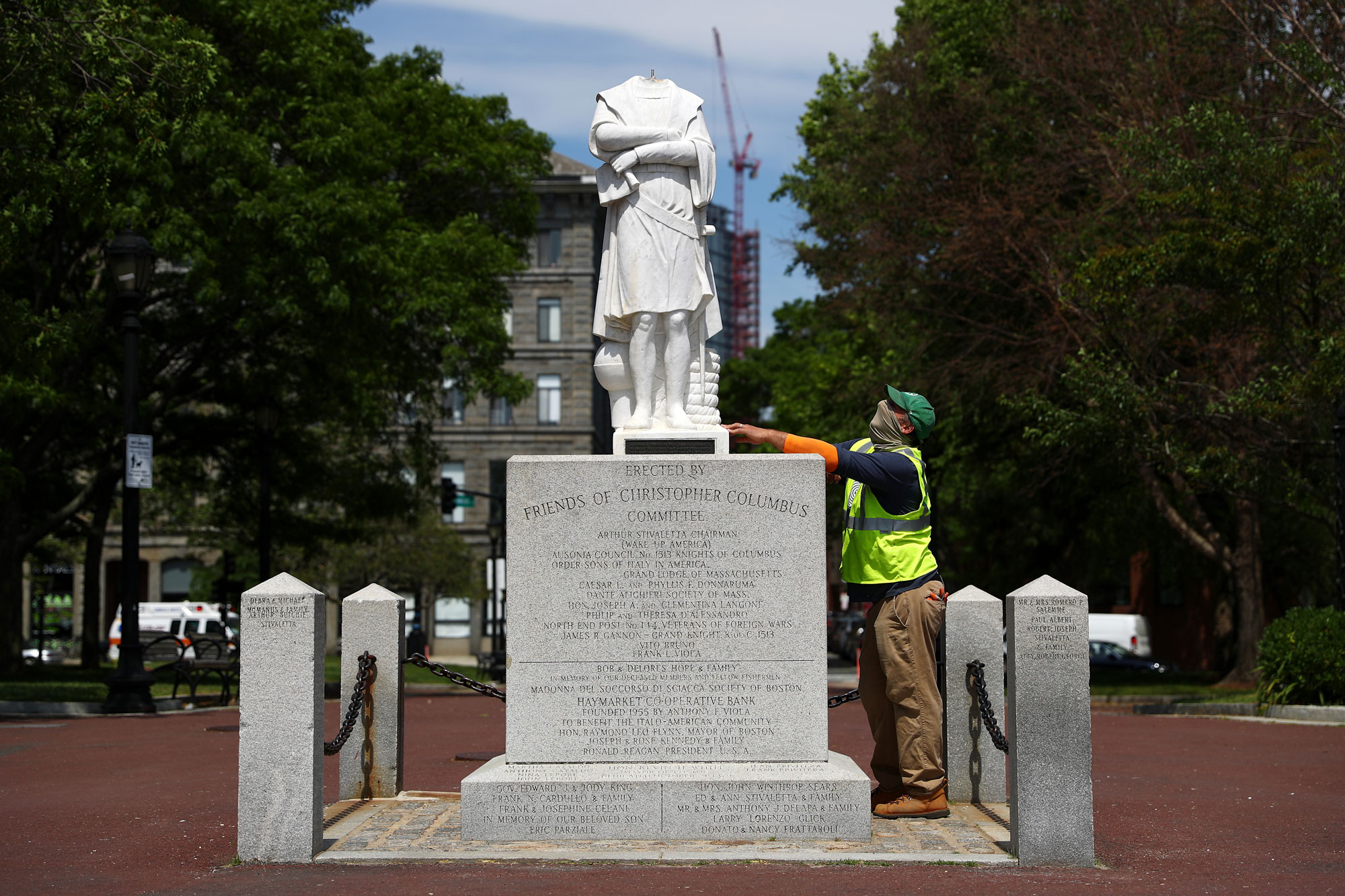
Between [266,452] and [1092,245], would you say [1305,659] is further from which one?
[266,452]

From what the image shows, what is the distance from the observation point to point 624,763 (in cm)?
843

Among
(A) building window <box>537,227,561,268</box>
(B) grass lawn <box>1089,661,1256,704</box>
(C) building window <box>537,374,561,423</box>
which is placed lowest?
(B) grass lawn <box>1089,661,1256,704</box>

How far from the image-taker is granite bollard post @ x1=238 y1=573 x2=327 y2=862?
7.76 meters

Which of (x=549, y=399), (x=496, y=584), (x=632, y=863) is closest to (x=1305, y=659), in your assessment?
(x=632, y=863)

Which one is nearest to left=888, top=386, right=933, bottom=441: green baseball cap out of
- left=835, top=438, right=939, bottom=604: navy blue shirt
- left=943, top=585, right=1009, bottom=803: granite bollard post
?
left=835, top=438, right=939, bottom=604: navy blue shirt

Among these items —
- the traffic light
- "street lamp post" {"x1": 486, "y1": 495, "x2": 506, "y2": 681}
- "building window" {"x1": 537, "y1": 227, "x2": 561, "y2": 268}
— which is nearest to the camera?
"street lamp post" {"x1": 486, "y1": 495, "x2": 506, "y2": 681}

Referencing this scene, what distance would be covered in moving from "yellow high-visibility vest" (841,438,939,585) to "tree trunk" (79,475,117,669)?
2234 cm

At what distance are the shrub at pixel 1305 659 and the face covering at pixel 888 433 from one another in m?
10.4

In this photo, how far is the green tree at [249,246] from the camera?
19.3 m

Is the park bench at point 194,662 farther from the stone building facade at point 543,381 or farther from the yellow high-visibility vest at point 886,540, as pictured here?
the stone building facade at point 543,381

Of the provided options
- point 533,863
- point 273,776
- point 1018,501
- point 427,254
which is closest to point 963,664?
point 533,863

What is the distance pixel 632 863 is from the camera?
7.56 metres

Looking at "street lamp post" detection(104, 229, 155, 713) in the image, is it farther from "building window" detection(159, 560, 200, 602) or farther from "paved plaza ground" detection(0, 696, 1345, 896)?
"building window" detection(159, 560, 200, 602)

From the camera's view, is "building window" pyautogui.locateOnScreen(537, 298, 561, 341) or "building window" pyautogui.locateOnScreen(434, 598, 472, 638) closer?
"building window" pyautogui.locateOnScreen(537, 298, 561, 341)
